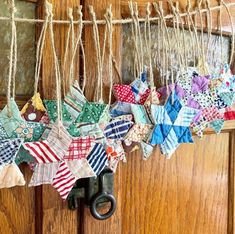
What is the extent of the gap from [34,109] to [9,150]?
0.07m

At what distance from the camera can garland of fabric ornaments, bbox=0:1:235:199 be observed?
0.59m

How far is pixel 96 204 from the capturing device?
0.68 meters

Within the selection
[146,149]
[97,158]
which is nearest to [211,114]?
[146,149]

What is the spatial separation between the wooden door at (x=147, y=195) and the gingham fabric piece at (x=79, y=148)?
0.27 ft

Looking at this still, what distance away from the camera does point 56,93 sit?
2.02ft

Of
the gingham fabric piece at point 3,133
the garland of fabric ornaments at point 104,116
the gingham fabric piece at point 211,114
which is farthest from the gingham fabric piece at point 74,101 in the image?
the gingham fabric piece at point 211,114

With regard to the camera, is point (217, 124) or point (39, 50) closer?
point (39, 50)

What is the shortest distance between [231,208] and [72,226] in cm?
39

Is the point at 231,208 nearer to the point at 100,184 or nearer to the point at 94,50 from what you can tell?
the point at 100,184

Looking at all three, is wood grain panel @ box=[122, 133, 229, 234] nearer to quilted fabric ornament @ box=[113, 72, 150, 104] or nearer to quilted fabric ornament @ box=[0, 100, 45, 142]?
quilted fabric ornament @ box=[113, 72, 150, 104]

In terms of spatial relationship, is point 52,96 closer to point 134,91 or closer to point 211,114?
point 134,91

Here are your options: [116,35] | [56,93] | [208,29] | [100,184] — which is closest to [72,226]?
[100,184]

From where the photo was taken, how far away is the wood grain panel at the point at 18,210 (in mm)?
631

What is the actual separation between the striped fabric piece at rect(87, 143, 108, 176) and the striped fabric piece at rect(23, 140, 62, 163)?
0.05 metres
